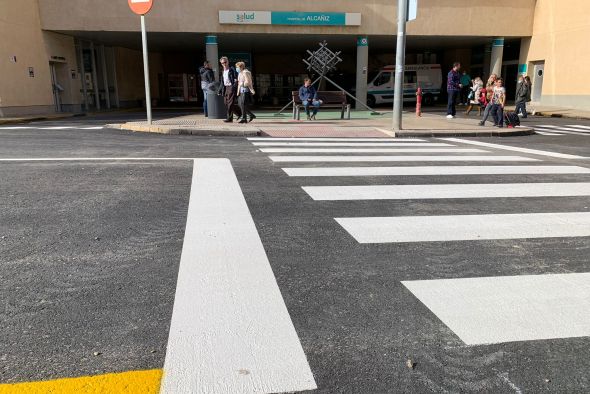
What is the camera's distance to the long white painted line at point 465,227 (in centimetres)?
416

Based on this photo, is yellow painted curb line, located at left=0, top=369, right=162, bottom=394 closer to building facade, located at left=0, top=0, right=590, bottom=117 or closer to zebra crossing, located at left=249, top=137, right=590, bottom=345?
zebra crossing, located at left=249, top=137, right=590, bottom=345

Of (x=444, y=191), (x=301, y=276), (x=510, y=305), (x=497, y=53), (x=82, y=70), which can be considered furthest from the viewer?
(x=497, y=53)

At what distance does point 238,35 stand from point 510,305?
24028mm

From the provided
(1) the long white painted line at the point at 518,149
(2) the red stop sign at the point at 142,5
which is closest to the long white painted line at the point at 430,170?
(1) the long white painted line at the point at 518,149

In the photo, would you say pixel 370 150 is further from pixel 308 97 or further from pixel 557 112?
pixel 557 112

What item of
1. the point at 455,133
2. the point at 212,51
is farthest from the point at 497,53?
the point at 455,133

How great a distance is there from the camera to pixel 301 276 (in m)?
3.30

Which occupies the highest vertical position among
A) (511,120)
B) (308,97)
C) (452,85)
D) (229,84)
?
(229,84)

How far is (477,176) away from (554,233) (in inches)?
102

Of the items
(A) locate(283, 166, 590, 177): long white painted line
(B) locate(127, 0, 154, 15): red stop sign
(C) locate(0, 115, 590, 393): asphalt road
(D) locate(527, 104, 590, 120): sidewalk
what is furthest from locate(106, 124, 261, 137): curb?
(D) locate(527, 104, 590, 120): sidewalk

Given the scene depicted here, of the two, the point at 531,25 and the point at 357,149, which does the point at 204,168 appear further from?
the point at 531,25

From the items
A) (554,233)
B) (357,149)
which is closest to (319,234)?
(554,233)

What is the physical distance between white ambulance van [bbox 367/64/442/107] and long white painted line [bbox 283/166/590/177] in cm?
2256

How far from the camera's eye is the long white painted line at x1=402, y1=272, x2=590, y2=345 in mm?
2572
